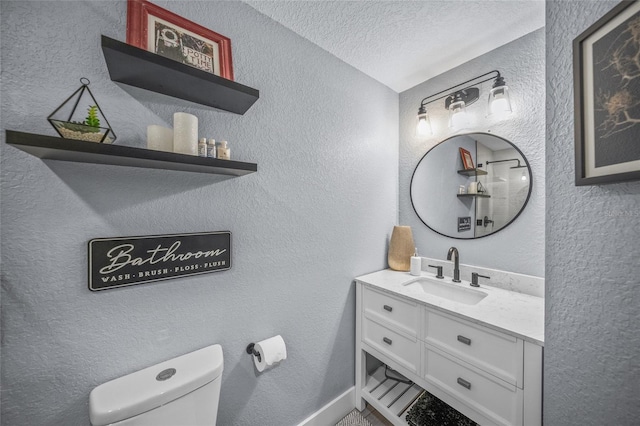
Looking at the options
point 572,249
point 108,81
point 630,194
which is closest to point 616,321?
point 572,249

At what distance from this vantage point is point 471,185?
161 cm

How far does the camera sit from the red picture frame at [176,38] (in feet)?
2.82

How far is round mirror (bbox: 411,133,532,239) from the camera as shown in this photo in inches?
56.3

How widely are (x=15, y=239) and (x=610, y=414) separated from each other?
5.62ft

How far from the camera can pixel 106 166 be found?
823mm

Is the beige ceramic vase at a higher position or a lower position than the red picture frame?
lower

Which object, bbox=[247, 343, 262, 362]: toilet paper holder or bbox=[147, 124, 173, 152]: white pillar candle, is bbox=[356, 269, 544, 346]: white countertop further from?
bbox=[147, 124, 173, 152]: white pillar candle

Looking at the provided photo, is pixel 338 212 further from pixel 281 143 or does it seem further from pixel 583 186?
pixel 583 186

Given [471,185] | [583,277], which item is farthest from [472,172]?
[583,277]

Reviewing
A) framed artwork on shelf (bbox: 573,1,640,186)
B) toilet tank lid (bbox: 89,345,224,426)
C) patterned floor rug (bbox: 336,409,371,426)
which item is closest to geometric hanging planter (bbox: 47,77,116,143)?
toilet tank lid (bbox: 89,345,224,426)

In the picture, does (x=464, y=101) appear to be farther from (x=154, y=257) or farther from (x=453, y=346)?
(x=154, y=257)

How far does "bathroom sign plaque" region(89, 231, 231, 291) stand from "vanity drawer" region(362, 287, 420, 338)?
0.92 metres

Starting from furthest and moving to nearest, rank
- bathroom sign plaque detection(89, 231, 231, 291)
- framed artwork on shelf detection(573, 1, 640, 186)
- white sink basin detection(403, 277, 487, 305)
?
white sink basin detection(403, 277, 487, 305) → bathroom sign plaque detection(89, 231, 231, 291) → framed artwork on shelf detection(573, 1, 640, 186)

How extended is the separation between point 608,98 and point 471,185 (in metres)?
1.08
